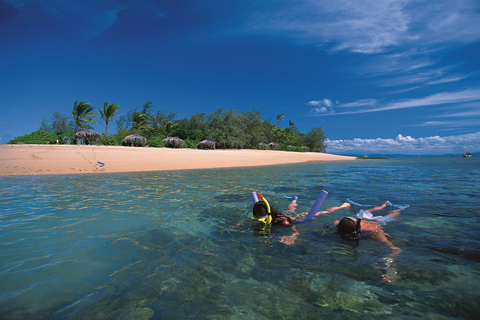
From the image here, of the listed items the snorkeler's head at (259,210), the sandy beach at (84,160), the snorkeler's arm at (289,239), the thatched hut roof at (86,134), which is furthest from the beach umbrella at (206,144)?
the snorkeler's arm at (289,239)

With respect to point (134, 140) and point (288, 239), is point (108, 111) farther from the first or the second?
point (288, 239)

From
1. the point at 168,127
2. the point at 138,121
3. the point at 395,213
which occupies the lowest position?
the point at 395,213

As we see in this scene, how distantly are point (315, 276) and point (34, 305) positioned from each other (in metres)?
2.91

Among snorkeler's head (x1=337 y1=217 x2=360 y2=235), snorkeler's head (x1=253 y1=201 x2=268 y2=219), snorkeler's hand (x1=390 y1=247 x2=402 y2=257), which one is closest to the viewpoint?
snorkeler's hand (x1=390 y1=247 x2=402 y2=257)

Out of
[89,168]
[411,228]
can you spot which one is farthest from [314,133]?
[411,228]

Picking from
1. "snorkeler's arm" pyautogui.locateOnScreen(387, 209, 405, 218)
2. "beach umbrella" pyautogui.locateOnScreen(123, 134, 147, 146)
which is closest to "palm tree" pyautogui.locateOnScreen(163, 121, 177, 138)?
"beach umbrella" pyautogui.locateOnScreen(123, 134, 147, 146)

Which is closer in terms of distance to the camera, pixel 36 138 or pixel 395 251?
pixel 395 251

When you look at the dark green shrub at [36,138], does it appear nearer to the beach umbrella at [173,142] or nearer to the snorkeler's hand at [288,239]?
the beach umbrella at [173,142]

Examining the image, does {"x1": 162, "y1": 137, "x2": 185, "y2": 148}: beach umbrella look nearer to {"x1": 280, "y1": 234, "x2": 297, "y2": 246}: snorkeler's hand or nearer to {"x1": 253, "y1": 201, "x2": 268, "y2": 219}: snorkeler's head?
{"x1": 253, "y1": 201, "x2": 268, "y2": 219}: snorkeler's head

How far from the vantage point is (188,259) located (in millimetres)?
2990

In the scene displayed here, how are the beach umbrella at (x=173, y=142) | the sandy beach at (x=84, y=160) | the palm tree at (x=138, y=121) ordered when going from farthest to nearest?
the palm tree at (x=138, y=121) < the beach umbrella at (x=173, y=142) < the sandy beach at (x=84, y=160)

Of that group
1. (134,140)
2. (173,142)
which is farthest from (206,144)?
(134,140)

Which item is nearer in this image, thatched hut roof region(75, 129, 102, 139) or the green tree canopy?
thatched hut roof region(75, 129, 102, 139)

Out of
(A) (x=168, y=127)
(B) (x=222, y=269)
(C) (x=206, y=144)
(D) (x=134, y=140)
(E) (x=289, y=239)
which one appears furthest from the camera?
(A) (x=168, y=127)
